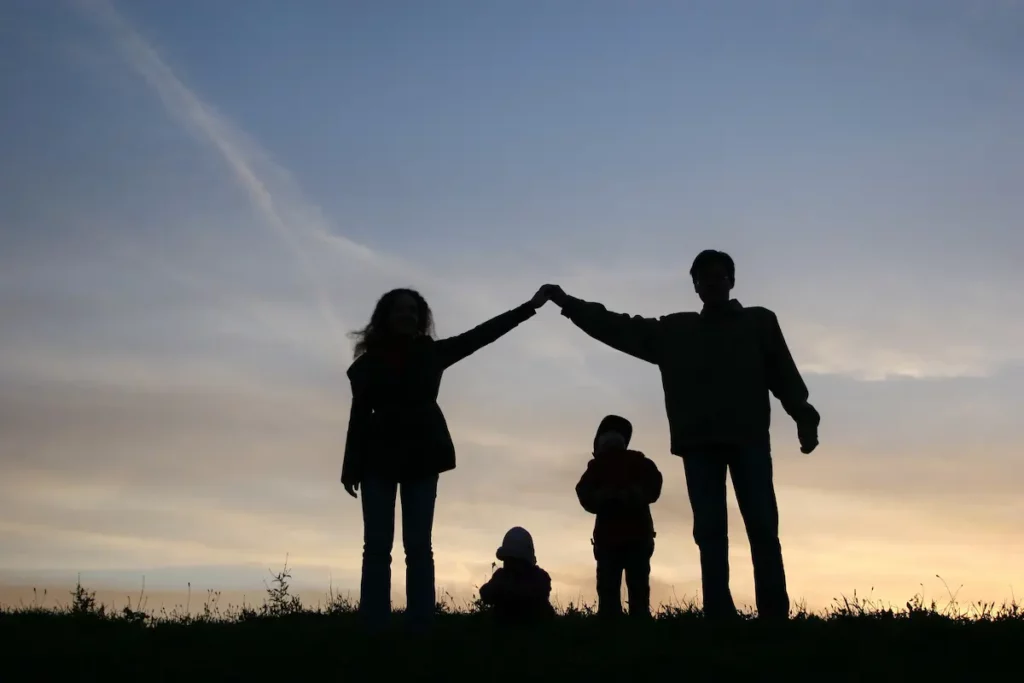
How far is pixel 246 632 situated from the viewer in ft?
27.4

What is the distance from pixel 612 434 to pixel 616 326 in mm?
1442

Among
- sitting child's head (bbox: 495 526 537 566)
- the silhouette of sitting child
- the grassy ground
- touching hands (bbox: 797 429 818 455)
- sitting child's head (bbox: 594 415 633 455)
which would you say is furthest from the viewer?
sitting child's head (bbox: 594 415 633 455)

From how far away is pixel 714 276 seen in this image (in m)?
8.87

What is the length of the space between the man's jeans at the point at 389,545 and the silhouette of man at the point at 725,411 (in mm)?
2159

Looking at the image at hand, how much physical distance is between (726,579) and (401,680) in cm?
332

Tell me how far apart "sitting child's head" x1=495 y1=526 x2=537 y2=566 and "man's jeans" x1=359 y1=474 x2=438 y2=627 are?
89cm

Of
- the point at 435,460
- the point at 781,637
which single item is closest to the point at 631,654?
the point at 781,637

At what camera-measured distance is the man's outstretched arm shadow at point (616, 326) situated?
9.23 metres

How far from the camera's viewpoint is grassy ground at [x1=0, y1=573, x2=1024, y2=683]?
6152 millimetres

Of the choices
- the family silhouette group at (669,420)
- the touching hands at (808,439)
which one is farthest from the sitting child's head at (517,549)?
the touching hands at (808,439)

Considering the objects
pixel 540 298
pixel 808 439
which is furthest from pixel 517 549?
pixel 808 439

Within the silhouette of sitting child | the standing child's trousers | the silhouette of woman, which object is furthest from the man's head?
the silhouette of sitting child

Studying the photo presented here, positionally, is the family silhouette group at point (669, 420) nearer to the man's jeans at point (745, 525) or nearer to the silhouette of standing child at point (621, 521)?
the man's jeans at point (745, 525)

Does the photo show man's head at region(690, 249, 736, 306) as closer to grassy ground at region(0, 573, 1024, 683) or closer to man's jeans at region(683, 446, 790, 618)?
man's jeans at region(683, 446, 790, 618)
